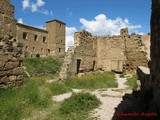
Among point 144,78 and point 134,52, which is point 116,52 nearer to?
point 134,52

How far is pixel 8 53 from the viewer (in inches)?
274

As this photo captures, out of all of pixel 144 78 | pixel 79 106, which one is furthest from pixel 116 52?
pixel 79 106

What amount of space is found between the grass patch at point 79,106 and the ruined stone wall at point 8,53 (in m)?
2.16

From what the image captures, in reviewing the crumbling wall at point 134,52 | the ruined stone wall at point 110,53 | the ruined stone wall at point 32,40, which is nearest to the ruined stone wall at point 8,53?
the ruined stone wall at point 110,53

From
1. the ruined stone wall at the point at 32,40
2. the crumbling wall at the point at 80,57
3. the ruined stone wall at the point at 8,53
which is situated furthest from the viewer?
the ruined stone wall at the point at 32,40

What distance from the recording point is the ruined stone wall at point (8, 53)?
266 inches

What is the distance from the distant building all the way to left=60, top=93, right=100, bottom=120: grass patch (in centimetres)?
3032

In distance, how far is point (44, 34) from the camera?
4112 centimetres

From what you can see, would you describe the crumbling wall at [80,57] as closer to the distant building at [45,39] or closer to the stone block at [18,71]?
the stone block at [18,71]

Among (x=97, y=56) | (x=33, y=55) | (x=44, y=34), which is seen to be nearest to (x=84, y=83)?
(x=97, y=56)

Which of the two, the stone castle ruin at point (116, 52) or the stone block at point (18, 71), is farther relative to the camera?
the stone castle ruin at point (116, 52)

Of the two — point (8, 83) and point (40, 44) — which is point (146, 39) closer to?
point (8, 83)

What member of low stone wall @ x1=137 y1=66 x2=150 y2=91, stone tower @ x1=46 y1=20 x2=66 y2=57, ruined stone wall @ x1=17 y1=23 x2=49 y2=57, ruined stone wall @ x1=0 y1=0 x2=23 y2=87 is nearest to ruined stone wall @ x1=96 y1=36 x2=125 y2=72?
low stone wall @ x1=137 y1=66 x2=150 y2=91

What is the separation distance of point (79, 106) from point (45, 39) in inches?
1436
